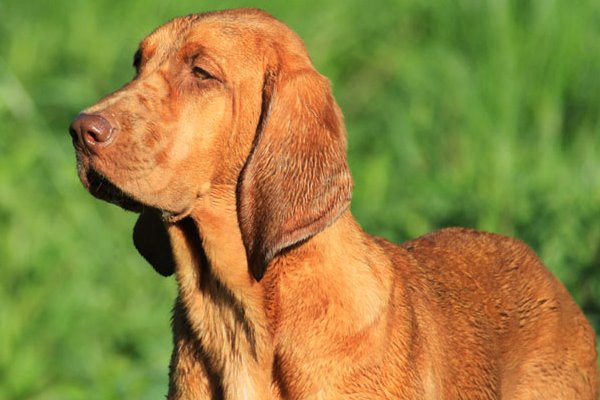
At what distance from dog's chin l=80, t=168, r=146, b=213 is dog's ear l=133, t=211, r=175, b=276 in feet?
0.90

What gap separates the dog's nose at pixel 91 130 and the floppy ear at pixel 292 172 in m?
0.46

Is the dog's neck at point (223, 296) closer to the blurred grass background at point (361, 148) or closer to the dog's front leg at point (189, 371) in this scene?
the dog's front leg at point (189, 371)

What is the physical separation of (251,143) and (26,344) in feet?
10.6

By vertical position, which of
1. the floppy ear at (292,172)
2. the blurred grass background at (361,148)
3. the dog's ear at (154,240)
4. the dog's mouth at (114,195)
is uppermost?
the floppy ear at (292,172)

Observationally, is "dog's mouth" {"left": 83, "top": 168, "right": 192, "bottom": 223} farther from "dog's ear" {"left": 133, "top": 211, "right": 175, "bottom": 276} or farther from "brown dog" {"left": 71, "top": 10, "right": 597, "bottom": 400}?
"dog's ear" {"left": 133, "top": 211, "right": 175, "bottom": 276}

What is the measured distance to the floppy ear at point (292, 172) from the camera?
438cm

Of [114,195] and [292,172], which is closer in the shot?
[292,172]

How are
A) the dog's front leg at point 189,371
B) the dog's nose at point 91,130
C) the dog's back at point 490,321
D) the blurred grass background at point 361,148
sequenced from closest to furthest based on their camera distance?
the dog's nose at point 91,130 < the dog's front leg at point 189,371 < the dog's back at point 490,321 < the blurred grass background at point 361,148

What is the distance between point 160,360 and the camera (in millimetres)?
7234

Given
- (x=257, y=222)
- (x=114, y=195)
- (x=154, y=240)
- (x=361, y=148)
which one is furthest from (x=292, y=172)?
(x=361, y=148)

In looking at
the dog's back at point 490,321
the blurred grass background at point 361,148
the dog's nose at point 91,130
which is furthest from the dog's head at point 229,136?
the blurred grass background at point 361,148

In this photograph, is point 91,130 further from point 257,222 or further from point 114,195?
point 257,222

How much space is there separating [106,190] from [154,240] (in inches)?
17.5

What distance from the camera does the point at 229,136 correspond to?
4555mm
